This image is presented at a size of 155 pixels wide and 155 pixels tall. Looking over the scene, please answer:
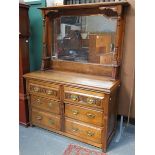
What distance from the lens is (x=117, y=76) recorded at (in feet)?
6.97

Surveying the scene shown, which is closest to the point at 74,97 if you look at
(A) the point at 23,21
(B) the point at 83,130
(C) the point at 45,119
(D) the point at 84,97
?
(D) the point at 84,97

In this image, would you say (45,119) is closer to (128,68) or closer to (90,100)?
(90,100)

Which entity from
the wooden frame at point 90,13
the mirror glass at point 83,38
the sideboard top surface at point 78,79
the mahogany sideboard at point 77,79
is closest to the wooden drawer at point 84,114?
the mahogany sideboard at point 77,79

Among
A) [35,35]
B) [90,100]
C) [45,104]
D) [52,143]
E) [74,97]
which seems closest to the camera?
[90,100]

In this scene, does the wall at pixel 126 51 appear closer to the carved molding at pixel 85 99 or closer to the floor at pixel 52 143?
the floor at pixel 52 143

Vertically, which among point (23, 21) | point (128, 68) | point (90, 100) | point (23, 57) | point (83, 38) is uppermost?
point (23, 21)

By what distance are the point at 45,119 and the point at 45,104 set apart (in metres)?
0.20

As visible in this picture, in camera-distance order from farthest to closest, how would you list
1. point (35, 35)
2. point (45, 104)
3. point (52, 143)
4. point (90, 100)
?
point (35, 35)
point (45, 104)
point (52, 143)
point (90, 100)

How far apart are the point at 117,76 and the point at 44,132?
3.81 feet

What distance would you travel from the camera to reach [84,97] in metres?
1.92

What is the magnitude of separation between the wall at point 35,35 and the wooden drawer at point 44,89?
609 mm
